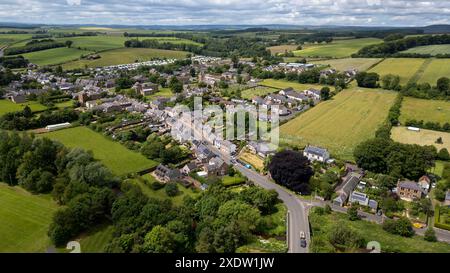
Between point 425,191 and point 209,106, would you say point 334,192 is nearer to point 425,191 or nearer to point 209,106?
point 425,191

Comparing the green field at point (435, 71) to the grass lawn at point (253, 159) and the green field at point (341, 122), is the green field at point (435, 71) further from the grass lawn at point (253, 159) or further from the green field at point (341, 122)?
the grass lawn at point (253, 159)

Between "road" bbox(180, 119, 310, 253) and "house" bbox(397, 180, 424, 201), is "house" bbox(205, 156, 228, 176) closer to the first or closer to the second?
"road" bbox(180, 119, 310, 253)

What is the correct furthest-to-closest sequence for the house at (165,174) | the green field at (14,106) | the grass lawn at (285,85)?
the grass lawn at (285,85), the green field at (14,106), the house at (165,174)

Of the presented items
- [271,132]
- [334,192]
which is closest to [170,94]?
[271,132]

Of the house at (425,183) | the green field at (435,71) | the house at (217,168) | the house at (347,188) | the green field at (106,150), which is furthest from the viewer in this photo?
the green field at (435,71)

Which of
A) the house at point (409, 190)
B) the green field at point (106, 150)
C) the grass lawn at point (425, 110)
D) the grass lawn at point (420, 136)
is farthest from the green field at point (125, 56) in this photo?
the house at point (409, 190)

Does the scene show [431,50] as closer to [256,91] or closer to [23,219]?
[256,91]

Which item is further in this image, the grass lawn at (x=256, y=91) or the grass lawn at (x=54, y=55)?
the grass lawn at (x=54, y=55)

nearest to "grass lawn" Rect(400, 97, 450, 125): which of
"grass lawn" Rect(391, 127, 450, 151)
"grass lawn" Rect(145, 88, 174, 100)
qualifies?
→ "grass lawn" Rect(391, 127, 450, 151)
